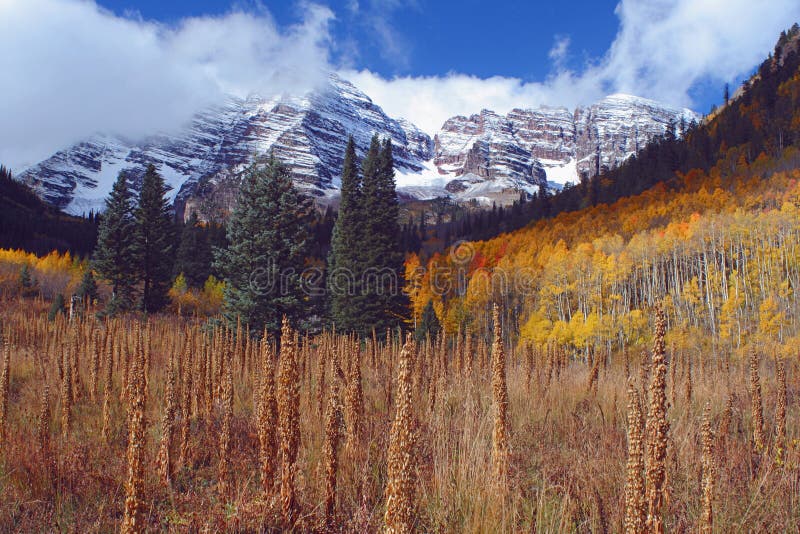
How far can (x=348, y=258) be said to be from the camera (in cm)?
2930

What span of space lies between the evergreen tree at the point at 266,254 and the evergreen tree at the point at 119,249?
14.6m

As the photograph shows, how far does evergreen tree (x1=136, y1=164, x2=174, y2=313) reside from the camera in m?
29.2

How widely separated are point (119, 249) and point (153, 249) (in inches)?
74.0

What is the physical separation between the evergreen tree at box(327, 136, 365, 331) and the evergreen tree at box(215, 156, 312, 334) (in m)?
8.83

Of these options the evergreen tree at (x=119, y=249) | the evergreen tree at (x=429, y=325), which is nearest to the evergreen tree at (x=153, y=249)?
the evergreen tree at (x=119, y=249)

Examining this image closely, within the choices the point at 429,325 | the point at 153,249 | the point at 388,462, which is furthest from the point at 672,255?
the point at 388,462

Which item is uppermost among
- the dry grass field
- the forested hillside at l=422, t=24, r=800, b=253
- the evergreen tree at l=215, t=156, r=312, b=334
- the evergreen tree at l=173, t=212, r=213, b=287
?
the forested hillside at l=422, t=24, r=800, b=253

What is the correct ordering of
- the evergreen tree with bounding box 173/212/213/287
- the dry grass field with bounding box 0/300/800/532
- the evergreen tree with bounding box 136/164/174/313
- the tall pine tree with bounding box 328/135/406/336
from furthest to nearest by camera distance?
the evergreen tree with bounding box 173/212/213/287, the evergreen tree with bounding box 136/164/174/313, the tall pine tree with bounding box 328/135/406/336, the dry grass field with bounding box 0/300/800/532

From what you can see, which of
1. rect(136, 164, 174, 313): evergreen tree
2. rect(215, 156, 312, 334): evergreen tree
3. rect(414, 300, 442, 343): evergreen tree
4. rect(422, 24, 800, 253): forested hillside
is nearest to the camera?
rect(215, 156, 312, 334): evergreen tree

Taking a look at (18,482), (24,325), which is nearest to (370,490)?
(18,482)

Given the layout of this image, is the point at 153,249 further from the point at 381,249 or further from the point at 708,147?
the point at 708,147

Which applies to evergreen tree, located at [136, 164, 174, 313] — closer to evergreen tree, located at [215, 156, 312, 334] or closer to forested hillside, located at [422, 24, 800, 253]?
evergreen tree, located at [215, 156, 312, 334]

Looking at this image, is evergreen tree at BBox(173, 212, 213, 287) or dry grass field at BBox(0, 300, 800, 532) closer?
dry grass field at BBox(0, 300, 800, 532)

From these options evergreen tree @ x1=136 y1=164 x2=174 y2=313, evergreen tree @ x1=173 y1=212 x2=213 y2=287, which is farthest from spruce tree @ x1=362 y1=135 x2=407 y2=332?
evergreen tree @ x1=173 y1=212 x2=213 y2=287
